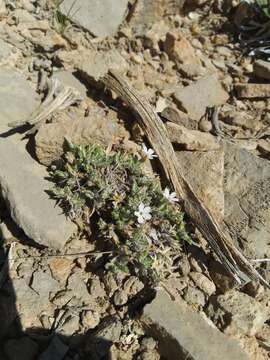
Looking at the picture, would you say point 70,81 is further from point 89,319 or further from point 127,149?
point 89,319

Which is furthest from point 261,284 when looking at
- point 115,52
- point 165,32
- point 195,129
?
point 165,32

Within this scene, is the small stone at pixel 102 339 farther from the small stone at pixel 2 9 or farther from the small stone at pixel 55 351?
the small stone at pixel 2 9

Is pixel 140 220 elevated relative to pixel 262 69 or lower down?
lower down

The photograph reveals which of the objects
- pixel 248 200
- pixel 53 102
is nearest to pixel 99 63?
pixel 53 102

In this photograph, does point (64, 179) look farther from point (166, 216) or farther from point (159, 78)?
point (159, 78)

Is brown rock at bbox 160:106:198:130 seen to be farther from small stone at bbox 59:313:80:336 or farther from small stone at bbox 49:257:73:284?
small stone at bbox 59:313:80:336

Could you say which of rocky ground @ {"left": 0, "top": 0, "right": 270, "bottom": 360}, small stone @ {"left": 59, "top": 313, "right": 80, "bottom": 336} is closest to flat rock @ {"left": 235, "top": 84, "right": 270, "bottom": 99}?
rocky ground @ {"left": 0, "top": 0, "right": 270, "bottom": 360}
